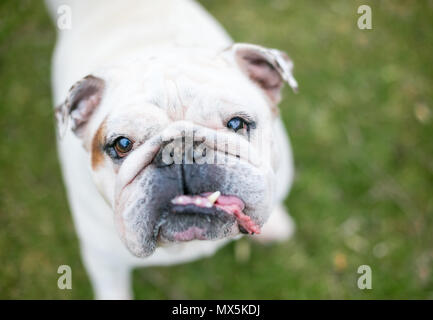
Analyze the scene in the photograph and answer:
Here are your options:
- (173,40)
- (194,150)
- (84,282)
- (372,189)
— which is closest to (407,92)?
(372,189)

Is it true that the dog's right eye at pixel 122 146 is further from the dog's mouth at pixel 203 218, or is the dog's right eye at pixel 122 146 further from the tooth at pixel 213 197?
the tooth at pixel 213 197

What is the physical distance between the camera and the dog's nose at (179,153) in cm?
180

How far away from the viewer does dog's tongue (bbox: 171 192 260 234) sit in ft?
5.81

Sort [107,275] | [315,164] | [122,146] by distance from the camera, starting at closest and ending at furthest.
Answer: [122,146], [107,275], [315,164]

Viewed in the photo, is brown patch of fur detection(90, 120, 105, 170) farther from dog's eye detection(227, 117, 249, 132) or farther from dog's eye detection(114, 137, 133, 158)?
dog's eye detection(227, 117, 249, 132)

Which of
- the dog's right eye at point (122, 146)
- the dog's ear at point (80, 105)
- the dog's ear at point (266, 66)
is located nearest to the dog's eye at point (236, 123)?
the dog's ear at point (266, 66)

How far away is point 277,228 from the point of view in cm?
342

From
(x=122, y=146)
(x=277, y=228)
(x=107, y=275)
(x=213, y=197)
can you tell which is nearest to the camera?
(x=213, y=197)

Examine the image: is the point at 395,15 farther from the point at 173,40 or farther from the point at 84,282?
the point at 84,282

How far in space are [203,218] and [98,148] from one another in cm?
65

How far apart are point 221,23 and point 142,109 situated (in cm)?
284

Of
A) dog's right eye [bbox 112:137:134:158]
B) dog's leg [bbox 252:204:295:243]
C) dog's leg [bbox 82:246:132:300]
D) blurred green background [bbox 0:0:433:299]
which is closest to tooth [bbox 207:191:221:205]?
dog's right eye [bbox 112:137:134:158]

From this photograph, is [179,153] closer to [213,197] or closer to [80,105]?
[213,197]

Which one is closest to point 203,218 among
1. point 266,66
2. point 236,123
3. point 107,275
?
point 236,123
